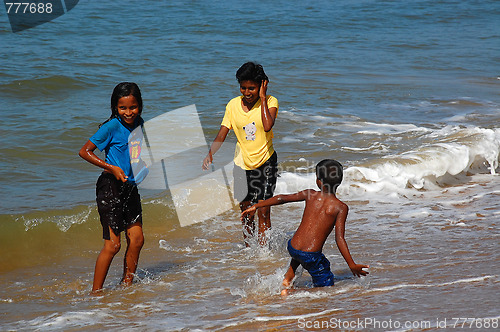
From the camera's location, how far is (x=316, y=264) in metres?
4.11

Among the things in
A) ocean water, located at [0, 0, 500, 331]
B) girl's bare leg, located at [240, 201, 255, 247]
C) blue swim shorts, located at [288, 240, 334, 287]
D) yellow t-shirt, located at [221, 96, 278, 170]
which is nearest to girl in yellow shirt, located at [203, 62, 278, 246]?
yellow t-shirt, located at [221, 96, 278, 170]

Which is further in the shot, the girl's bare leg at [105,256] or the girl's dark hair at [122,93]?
the girl's bare leg at [105,256]

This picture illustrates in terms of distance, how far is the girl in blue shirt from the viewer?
164 inches

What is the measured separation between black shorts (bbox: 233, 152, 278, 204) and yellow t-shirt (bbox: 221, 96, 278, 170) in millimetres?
50

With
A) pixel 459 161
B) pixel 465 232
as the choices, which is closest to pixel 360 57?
pixel 459 161

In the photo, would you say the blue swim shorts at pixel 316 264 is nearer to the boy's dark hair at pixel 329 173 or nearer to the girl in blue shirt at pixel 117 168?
the boy's dark hair at pixel 329 173

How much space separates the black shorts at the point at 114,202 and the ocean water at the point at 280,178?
0.55 m

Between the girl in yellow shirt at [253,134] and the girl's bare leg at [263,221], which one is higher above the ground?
the girl in yellow shirt at [253,134]

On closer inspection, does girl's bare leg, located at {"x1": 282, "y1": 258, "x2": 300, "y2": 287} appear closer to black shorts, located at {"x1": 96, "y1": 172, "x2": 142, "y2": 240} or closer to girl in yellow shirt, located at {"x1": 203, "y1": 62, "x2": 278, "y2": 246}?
girl in yellow shirt, located at {"x1": 203, "y1": 62, "x2": 278, "y2": 246}

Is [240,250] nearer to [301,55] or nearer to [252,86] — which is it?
[252,86]

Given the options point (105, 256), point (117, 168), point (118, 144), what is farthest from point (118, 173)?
point (105, 256)

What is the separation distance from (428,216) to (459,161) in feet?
7.14

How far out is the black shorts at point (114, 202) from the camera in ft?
14.0

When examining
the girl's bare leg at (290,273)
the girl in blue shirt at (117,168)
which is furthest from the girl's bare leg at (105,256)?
the girl's bare leg at (290,273)
